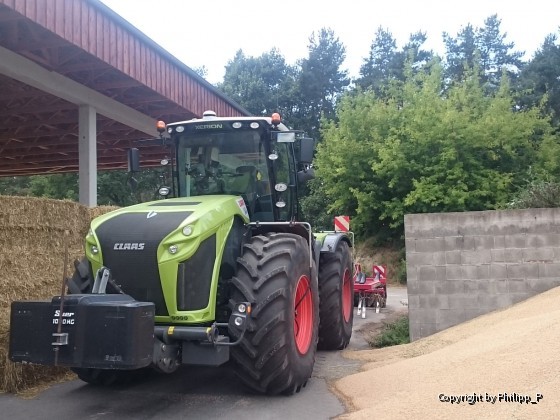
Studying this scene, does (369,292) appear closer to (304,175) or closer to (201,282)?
(304,175)

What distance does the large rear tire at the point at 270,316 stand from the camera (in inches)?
192

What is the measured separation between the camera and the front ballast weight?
13.4 feet

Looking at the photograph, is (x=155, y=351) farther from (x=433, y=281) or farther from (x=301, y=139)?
(x=433, y=281)

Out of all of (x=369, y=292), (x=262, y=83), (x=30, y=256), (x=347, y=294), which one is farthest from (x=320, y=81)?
(x=30, y=256)

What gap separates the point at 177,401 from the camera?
521 centimetres

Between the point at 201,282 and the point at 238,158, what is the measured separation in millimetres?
1856

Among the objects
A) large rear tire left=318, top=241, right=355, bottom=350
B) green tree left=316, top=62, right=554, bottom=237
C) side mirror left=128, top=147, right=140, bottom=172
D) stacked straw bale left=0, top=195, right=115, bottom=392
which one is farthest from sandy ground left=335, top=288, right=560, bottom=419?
green tree left=316, top=62, right=554, bottom=237

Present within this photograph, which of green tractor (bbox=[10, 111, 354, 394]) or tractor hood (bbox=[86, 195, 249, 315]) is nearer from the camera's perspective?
green tractor (bbox=[10, 111, 354, 394])

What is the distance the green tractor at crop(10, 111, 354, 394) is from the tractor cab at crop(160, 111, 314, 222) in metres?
0.01

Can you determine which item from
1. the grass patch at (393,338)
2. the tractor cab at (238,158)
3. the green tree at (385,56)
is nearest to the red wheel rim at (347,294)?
the grass patch at (393,338)

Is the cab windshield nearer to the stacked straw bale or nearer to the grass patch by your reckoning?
the stacked straw bale

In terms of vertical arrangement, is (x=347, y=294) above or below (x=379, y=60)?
below

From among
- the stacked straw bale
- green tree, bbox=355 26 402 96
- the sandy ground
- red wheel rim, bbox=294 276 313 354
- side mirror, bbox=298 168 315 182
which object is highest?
green tree, bbox=355 26 402 96

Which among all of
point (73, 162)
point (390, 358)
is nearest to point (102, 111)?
point (390, 358)
